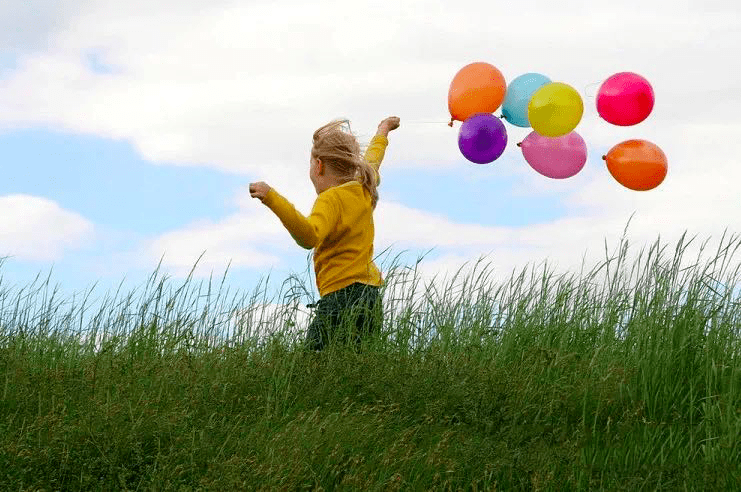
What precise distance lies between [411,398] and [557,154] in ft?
8.67

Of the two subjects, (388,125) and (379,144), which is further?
(388,125)

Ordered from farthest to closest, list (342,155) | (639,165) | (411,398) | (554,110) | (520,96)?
(520,96), (639,165), (554,110), (342,155), (411,398)

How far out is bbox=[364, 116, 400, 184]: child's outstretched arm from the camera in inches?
244

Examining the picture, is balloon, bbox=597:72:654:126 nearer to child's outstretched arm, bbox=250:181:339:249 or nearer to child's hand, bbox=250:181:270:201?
child's outstretched arm, bbox=250:181:339:249

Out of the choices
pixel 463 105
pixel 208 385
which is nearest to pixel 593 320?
pixel 463 105

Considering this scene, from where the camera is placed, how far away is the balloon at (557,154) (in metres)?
6.34

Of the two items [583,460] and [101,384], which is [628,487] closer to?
[583,460]

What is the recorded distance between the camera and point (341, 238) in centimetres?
550

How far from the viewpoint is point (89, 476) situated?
350 cm

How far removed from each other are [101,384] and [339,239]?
1.67m

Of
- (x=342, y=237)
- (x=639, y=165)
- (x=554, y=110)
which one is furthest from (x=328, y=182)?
(x=639, y=165)

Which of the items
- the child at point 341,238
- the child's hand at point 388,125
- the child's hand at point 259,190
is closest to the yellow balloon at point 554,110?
the child's hand at point 388,125

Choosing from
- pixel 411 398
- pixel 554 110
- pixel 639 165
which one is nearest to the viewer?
pixel 411 398

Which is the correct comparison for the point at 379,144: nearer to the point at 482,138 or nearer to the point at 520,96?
the point at 482,138
